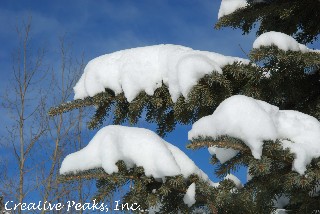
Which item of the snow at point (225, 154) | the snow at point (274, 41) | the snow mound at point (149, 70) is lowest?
the snow at point (225, 154)

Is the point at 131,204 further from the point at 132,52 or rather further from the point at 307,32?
the point at 307,32

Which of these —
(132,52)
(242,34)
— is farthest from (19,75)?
(132,52)

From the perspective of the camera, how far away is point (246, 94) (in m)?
3.01

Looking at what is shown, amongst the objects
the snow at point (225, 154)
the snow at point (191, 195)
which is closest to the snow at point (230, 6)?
the snow at point (225, 154)

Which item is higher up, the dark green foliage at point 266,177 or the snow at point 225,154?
the snow at point 225,154

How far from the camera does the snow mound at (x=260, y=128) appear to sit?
2062mm

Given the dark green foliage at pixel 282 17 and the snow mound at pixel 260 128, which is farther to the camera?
the dark green foliage at pixel 282 17

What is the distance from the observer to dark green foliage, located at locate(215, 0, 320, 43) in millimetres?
3828

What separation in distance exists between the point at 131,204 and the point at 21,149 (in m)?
9.46

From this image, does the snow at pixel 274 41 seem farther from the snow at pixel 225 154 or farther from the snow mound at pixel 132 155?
the snow mound at pixel 132 155

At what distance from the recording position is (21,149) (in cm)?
1115

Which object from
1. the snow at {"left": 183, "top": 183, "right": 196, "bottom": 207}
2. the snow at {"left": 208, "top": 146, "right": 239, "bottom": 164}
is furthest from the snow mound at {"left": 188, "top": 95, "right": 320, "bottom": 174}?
the snow at {"left": 183, "top": 183, "right": 196, "bottom": 207}

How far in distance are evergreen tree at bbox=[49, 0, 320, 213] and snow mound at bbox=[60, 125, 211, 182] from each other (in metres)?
0.04

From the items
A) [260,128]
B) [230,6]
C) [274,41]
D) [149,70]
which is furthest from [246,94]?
[230,6]
